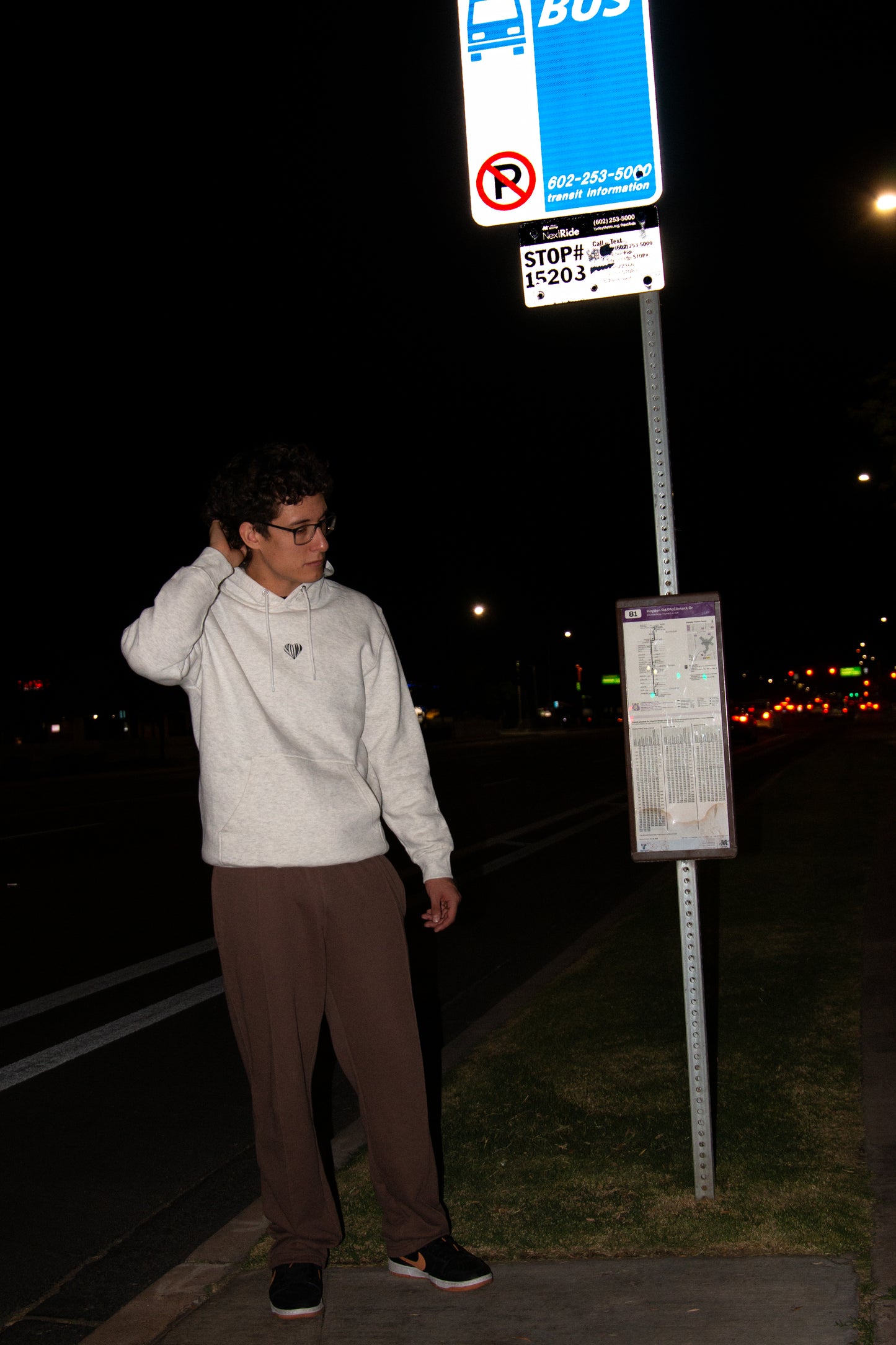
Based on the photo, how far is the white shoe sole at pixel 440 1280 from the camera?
10.2ft

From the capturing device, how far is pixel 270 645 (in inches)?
126

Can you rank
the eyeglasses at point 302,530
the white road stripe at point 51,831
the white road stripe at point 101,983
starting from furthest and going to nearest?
the white road stripe at point 51,831 < the white road stripe at point 101,983 < the eyeglasses at point 302,530

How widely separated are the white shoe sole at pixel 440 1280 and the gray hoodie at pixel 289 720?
1.01 metres

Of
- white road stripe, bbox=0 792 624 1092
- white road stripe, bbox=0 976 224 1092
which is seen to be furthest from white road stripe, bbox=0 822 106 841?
white road stripe, bbox=0 976 224 1092

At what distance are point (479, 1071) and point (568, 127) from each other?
3.67 metres

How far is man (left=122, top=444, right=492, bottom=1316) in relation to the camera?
121 inches

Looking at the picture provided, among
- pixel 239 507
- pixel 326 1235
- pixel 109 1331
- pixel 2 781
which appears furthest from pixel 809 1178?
pixel 2 781

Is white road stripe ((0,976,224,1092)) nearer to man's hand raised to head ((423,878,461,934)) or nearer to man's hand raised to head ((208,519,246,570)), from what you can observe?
man's hand raised to head ((423,878,461,934))

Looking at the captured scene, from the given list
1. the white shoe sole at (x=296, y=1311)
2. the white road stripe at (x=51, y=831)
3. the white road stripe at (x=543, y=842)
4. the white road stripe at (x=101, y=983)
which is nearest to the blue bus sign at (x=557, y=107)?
the white shoe sole at (x=296, y=1311)

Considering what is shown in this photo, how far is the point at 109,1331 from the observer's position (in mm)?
3150

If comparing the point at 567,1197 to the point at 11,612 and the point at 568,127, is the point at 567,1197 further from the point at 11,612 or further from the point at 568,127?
the point at 11,612

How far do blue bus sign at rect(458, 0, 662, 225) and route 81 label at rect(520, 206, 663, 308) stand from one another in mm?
45

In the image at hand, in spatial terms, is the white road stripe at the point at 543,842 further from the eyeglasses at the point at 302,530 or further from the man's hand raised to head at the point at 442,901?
the eyeglasses at the point at 302,530

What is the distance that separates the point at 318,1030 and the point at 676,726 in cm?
134
